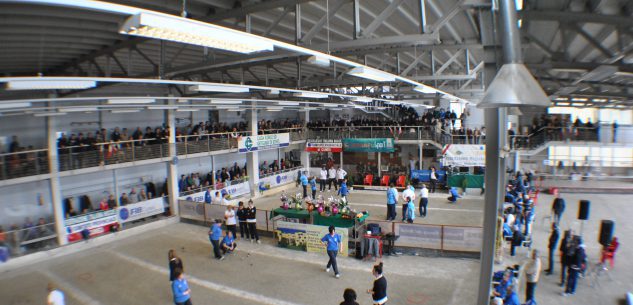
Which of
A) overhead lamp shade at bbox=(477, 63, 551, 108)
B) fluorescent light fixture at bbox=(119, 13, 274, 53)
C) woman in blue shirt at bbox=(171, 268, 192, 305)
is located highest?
fluorescent light fixture at bbox=(119, 13, 274, 53)

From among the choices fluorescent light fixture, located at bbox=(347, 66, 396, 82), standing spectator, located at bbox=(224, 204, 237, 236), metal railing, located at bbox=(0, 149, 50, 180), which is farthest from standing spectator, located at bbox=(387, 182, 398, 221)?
metal railing, located at bbox=(0, 149, 50, 180)

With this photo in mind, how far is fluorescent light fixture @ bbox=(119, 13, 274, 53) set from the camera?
3543 millimetres

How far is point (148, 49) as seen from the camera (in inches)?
456

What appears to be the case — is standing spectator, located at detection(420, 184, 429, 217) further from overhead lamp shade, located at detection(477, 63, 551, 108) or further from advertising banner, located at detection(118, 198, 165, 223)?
overhead lamp shade, located at detection(477, 63, 551, 108)

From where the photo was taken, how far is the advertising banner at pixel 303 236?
37.8 feet

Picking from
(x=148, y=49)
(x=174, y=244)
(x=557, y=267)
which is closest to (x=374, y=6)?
(x=148, y=49)

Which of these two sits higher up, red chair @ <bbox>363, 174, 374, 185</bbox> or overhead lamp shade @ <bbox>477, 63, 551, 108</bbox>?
overhead lamp shade @ <bbox>477, 63, 551, 108</bbox>

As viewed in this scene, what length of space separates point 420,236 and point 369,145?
45.4 ft

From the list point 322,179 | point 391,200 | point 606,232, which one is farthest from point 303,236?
point 322,179

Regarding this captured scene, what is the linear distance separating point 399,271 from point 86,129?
16.2 m

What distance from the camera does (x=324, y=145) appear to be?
85.9ft

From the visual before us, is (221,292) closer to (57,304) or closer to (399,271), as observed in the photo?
(57,304)

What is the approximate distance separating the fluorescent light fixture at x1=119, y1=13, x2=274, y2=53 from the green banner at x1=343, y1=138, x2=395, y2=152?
20.1 meters

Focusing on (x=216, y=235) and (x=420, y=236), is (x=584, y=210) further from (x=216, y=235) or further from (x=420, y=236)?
(x=216, y=235)
